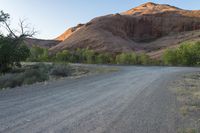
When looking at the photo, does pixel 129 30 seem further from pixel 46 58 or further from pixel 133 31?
pixel 46 58

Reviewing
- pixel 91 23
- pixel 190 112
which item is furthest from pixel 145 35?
pixel 190 112

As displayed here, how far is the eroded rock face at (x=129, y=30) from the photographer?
327 feet

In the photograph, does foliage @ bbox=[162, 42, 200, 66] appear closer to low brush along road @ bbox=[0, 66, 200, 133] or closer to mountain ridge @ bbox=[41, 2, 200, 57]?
mountain ridge @ bbox=[41, 2, 200, 57]

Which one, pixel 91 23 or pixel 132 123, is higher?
pixel 91 23

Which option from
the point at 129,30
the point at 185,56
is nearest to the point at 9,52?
the point at 185,56

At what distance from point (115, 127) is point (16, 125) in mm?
2294

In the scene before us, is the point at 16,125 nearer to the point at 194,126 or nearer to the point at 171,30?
the point at 194,126

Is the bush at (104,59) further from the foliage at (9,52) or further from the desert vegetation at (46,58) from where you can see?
the foliage at (9,52)

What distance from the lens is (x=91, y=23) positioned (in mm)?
116625

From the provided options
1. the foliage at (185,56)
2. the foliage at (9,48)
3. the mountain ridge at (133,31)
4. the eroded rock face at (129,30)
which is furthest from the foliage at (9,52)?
the eroded rock face at (129,30)

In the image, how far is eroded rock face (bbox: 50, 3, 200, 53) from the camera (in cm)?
9978

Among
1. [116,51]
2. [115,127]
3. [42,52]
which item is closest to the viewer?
[115,127]

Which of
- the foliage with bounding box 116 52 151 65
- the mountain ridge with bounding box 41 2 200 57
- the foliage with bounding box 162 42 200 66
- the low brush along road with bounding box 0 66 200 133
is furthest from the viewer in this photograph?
the mountain ridge with bounding box 41 2 200 57

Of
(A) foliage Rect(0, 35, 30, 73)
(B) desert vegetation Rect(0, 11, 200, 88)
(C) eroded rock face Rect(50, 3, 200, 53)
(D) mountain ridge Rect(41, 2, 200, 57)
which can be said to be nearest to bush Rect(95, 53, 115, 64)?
(B) desert vegetation Rect(0, 11, 200, 88)
